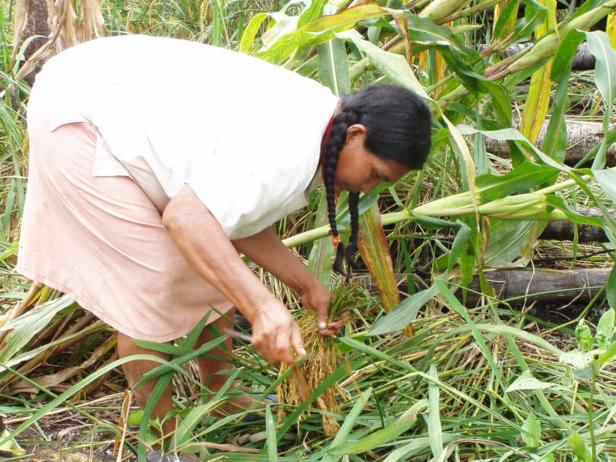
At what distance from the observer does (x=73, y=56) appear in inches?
69.3

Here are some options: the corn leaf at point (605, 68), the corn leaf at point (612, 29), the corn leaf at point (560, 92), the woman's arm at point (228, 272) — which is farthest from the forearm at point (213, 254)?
the corn leaf at point (612, 29)

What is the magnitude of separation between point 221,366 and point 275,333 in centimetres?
65

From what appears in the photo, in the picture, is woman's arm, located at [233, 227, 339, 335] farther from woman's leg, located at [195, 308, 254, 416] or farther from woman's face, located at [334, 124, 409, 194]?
woman's face, located at [334, 124, 409, 194]

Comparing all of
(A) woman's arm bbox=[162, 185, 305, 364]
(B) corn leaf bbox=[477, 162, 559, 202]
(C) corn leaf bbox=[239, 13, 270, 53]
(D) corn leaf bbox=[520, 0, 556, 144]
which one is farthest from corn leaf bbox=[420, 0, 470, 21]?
(A) woman's arm bbox=[162, 185, 305, 364]

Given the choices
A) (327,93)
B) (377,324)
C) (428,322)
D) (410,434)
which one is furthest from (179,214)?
(428,322)

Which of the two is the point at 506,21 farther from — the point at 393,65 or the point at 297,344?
the point at 297,344

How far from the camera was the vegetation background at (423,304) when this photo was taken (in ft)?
5.71

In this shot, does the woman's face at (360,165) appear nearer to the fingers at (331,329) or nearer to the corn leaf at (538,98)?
the fingers at (331,329)

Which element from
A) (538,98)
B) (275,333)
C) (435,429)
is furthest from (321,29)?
(435,429)

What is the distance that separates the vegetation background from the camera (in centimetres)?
174

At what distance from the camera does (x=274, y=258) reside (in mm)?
1921

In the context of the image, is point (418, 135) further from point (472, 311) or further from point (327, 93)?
point (472, 311)

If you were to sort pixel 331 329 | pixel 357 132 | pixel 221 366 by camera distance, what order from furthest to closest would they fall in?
pixel 221 366, pixel 331 329, pixel 357 132

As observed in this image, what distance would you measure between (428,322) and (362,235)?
1.13ft
